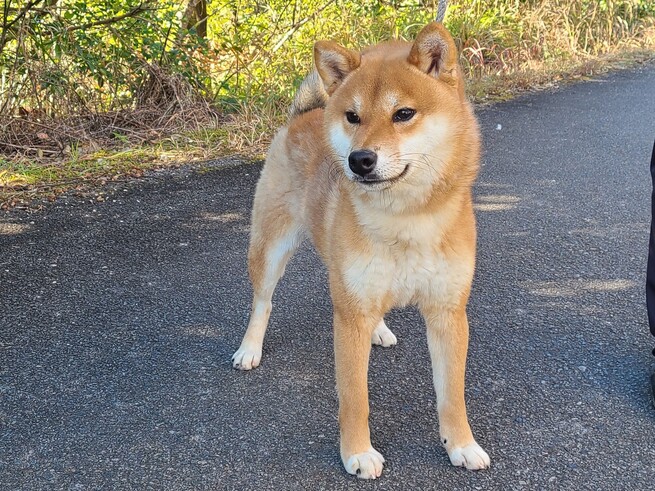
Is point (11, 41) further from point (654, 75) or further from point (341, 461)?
point (654, 75)

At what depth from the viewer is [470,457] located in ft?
8.97

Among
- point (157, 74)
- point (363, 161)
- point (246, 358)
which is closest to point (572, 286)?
point (246, 358)

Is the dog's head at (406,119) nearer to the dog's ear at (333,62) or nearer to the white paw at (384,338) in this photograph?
the dog's ear at (333,62)

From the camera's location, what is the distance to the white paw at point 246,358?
3469 millimetres

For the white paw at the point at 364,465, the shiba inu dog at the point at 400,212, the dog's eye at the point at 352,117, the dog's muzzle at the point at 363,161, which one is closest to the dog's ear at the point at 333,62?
the shiba inu dog at the point at 400,212

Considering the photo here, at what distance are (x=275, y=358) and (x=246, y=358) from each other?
0.16 metres

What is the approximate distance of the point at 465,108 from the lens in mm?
2742

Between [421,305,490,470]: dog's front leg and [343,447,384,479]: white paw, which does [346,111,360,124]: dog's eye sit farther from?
[343,447,384,479]: white paw

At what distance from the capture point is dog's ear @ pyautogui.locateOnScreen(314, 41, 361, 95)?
9.20 ft

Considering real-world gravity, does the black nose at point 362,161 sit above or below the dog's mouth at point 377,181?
above

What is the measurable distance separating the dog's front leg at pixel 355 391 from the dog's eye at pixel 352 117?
68cm

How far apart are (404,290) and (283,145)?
1.24 meters

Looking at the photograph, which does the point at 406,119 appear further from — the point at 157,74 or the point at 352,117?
the point at 157,74

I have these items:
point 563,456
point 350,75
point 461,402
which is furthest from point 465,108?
point 563,456
